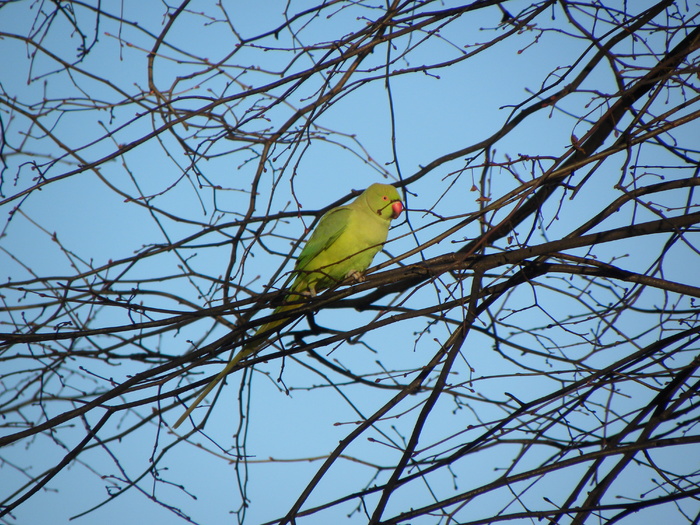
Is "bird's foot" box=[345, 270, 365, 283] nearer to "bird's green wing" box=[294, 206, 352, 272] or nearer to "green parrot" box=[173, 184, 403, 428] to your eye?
"green parrot" box=[173, 184, 403, 428]

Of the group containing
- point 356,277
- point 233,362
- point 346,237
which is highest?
point 346,237

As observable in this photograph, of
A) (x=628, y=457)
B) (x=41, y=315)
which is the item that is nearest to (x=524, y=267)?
(x=628, y=457)

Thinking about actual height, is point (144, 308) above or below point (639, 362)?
above

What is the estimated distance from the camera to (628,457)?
2400mm

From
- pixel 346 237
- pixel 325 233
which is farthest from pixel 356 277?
pixel 325 233

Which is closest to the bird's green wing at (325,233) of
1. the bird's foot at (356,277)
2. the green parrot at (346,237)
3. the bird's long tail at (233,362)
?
the green parrot at (346,237)

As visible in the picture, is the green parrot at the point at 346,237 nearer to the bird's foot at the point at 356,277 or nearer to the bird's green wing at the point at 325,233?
the bird's green wing at the point at 325,233

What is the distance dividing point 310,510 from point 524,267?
56.4 inches

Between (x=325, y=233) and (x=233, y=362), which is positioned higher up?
(x=325, y=233)

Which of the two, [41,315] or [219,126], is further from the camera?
[41,315]

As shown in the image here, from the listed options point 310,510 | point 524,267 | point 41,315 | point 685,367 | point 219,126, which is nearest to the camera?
point 310,510

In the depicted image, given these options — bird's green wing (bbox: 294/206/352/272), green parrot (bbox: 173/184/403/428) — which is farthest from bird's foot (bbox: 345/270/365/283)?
bird's green wing (bbox: 294/206/352/272)

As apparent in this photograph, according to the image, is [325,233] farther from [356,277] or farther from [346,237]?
[356,277]

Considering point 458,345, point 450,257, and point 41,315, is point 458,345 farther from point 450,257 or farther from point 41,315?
point 41,315
